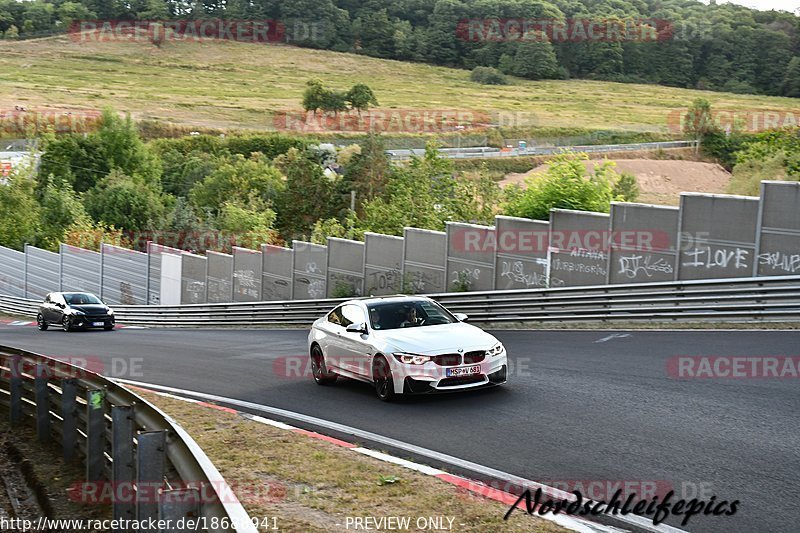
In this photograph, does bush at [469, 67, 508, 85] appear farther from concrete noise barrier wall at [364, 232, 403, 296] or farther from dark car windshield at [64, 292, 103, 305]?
concrete noise barrier wall at [364, 232, 403, 296]

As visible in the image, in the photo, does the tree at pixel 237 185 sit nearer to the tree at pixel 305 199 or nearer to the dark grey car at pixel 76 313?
the tree at pixel 305 199

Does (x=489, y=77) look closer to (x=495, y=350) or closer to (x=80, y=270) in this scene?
(x=80, y=270)

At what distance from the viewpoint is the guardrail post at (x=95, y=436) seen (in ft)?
31.6

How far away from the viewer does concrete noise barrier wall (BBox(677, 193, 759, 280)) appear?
18.9m

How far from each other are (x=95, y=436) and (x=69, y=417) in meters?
1.45

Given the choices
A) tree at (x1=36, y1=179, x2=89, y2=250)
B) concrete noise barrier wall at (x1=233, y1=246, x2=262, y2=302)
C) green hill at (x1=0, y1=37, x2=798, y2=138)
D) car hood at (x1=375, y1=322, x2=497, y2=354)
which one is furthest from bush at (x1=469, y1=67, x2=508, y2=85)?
car hood at (x1=375, y1=322, x2=497, y2=354)

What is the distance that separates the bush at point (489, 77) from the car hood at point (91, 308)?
375 ft

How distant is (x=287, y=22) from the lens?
165 meters

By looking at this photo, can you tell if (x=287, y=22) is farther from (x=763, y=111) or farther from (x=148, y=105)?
(x=763, y=111)

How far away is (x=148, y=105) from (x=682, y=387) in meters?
126

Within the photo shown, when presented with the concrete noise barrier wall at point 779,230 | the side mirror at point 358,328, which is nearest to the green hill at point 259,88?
the concrete noise barrier wall at point 779,230

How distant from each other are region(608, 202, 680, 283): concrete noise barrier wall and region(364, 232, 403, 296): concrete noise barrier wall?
339 inches

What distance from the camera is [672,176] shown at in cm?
7369

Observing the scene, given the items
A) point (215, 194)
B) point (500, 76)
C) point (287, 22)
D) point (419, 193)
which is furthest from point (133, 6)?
point (419, 193)
